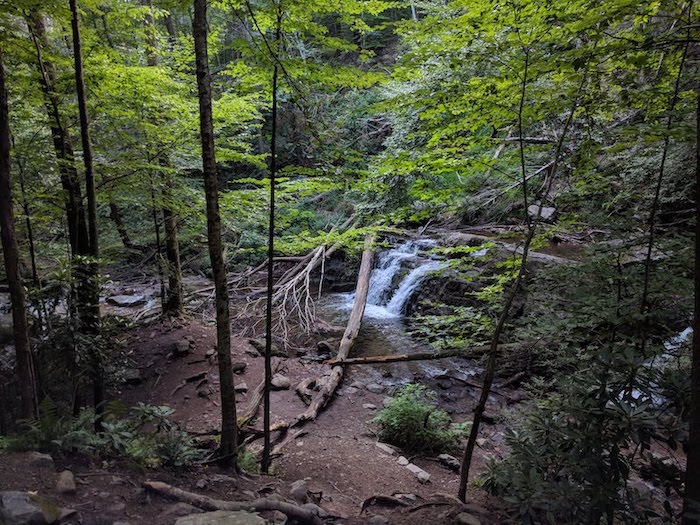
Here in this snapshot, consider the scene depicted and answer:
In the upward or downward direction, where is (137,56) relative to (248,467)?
upward

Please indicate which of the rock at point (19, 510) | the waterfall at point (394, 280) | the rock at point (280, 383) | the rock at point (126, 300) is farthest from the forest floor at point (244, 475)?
the rock at point (126, 300)

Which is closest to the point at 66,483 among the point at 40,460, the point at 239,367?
the point at 40,460

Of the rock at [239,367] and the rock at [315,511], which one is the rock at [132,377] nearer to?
the rock at [239,367]

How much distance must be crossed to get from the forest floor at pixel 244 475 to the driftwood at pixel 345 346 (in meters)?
0.17

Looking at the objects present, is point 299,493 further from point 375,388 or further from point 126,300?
point 126,300

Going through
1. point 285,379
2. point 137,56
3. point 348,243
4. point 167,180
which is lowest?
point 285,379

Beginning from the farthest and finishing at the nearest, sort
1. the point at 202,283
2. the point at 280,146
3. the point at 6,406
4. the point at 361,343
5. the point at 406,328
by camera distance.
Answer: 1. the point at 280,146
2. the point at 202,283
3. the point at 406,328
4. the point at 361,343
5. the point at 6,406

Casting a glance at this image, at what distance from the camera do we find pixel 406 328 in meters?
11.0

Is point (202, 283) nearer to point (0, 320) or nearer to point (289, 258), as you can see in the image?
point (289, 258)

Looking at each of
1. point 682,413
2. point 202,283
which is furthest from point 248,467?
point 202,283

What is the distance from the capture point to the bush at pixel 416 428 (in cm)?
636

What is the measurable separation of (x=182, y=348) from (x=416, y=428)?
204 inches

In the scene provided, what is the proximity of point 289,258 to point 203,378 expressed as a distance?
662cm

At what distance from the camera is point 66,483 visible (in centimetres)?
302
